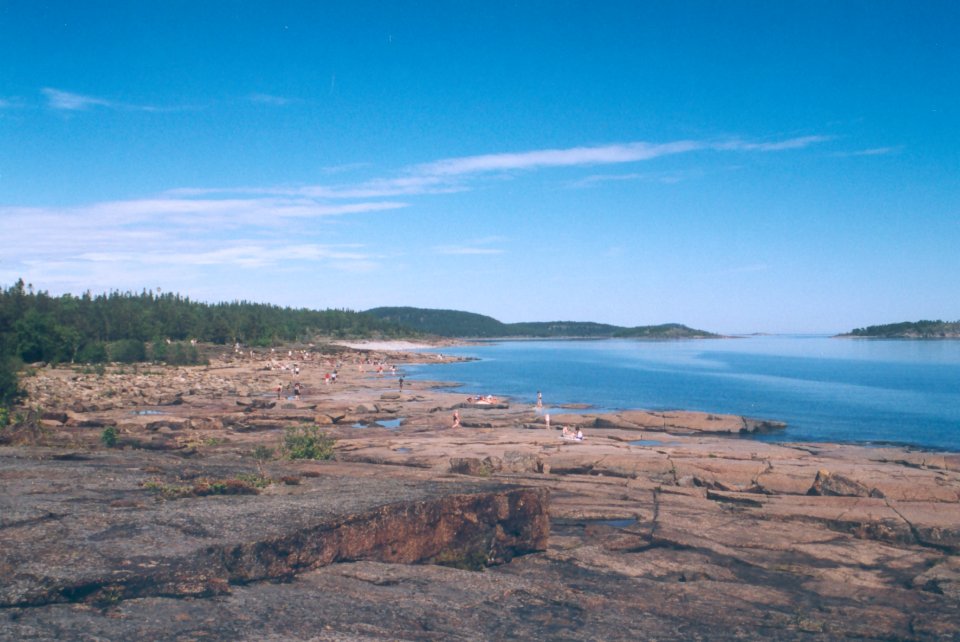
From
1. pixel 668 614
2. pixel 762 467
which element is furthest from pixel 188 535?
pixel 762 467

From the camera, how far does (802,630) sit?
39.1 feet

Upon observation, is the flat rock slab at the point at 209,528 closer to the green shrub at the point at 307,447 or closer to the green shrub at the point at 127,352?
the green shrub at the point at 307,447

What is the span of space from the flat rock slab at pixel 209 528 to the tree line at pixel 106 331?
93.7 ft

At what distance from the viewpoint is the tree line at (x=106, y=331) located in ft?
224

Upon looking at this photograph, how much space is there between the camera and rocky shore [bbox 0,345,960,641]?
32.5ft

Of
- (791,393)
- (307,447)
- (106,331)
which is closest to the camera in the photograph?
(307,447)

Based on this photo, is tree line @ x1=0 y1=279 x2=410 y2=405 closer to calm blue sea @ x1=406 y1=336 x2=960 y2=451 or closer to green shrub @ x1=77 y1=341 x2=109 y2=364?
green shrub @ x1=77 y1=341 x2=109 y2=364

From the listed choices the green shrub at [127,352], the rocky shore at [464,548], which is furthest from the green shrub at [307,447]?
the green shrub at [127,352]

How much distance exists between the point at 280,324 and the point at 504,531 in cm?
14908

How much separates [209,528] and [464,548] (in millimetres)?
5024

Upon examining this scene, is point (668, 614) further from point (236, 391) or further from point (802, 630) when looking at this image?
point (236, 391)

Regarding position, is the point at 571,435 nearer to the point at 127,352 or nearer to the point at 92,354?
the point at 92,354

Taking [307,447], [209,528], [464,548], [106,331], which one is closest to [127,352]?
[106,331]

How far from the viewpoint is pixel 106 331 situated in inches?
3775
